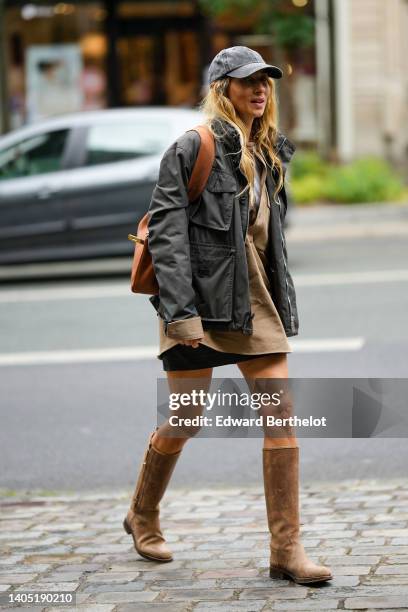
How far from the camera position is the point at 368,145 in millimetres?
Answer: 20625

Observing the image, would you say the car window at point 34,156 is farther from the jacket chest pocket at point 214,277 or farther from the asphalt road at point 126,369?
the jacket chest pocket at point 214,277

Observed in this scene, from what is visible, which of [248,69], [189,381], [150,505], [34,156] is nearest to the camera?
[248,69]

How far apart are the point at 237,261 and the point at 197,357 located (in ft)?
1.22

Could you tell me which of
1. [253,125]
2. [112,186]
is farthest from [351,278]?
[253,125]

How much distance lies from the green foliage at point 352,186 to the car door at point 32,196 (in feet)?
17.7

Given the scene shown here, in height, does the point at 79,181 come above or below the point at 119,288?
above

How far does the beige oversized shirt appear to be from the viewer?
423 cm

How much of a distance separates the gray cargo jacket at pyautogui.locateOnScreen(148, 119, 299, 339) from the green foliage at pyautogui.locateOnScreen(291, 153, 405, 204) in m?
13.3

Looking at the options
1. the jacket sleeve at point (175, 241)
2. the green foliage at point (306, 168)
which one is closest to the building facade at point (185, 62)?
the green foliage at point (306, 168)

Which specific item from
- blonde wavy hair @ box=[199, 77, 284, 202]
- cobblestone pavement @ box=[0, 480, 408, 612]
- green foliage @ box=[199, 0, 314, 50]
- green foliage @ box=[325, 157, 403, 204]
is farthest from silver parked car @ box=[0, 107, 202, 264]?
blonde wavy hair @ box=[199, 77, 284, 202]

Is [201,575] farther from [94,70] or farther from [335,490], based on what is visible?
[94,70]

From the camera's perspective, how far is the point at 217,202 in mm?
4180

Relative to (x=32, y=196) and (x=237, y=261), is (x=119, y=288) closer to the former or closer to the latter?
(x=32, y=196)

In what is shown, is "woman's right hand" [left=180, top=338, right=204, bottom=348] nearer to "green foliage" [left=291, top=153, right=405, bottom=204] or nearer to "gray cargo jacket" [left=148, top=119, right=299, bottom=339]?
"gray cargo jacket" [left=148, top=119, right=299, bottom=339]
